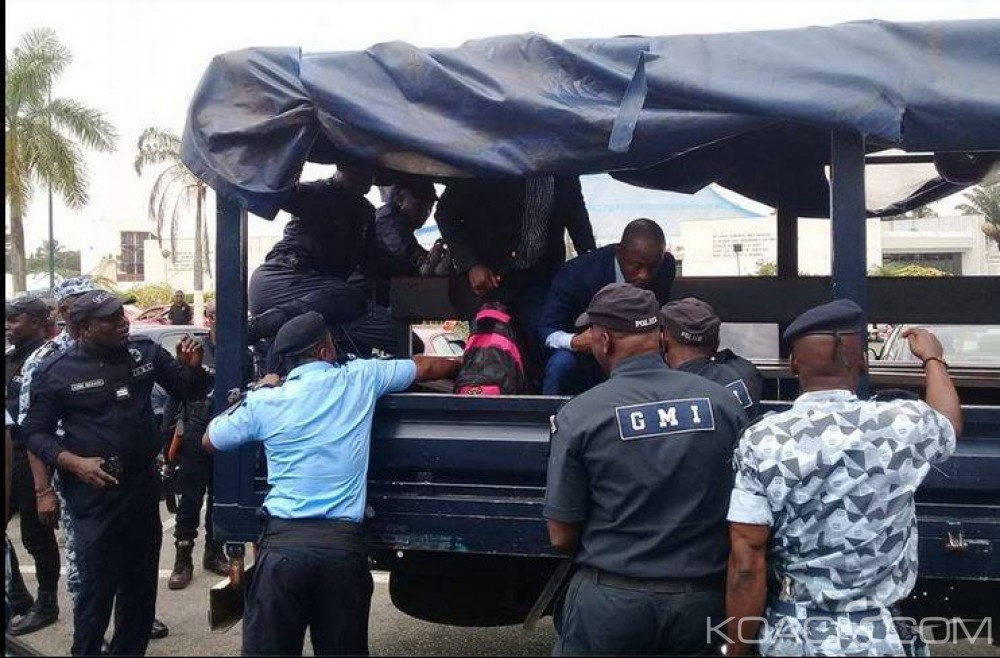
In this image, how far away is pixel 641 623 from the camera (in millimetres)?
2424

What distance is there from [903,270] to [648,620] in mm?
4011

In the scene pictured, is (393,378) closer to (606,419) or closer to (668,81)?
(606,419)

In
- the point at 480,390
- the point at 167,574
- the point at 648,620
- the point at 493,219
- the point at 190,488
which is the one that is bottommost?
the point at 167,574

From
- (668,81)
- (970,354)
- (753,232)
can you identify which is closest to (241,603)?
(668,81)

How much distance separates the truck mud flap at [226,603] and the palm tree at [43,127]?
71.0 ft

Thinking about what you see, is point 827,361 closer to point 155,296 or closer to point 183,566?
point 183,566

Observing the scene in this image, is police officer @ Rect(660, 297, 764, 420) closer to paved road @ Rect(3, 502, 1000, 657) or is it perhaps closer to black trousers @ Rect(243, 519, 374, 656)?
black trousers @ Rect(243, 519, 374, 656)

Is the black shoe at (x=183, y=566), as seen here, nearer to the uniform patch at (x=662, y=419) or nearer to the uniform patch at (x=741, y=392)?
the uniform patch at (x=741, y=392)

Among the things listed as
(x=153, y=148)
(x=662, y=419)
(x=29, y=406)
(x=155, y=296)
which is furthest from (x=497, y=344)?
(x=155, y=296)

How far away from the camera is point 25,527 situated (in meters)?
5.18

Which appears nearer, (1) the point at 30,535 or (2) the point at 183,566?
(1) the point at 30,535

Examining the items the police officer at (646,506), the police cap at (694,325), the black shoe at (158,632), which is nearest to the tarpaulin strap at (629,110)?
the police cap at (694,325)

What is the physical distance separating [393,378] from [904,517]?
1768mm

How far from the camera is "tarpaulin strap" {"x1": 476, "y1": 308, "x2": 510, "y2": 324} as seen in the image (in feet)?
12.4
